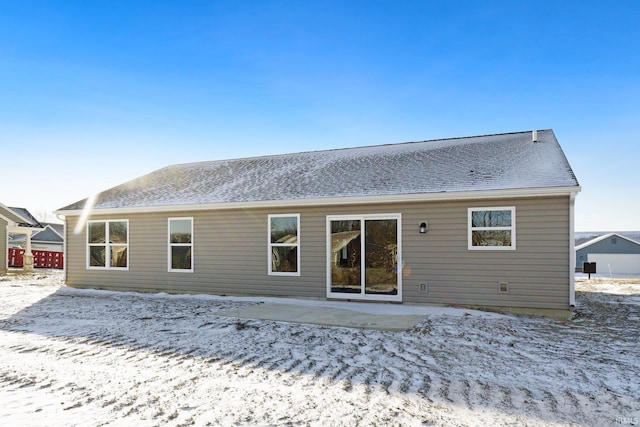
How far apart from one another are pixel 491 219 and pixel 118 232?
998cm

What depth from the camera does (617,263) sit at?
3650 centimetres

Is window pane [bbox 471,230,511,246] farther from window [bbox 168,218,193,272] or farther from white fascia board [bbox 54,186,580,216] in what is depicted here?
window [bbox 168,218,193,272]

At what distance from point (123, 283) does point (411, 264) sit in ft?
26.6

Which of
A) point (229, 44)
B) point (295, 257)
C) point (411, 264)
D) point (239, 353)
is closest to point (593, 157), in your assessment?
point (411, 264)

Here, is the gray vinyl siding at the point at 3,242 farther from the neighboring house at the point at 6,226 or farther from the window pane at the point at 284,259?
the window pane at the point at 284,259

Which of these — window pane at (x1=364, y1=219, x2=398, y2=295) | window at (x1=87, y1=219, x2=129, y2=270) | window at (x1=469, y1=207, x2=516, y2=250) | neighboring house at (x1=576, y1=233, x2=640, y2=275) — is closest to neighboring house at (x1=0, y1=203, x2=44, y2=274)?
window at (x1=87, y1=219, x2=129, y2=270)

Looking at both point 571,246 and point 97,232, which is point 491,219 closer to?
point 571,246

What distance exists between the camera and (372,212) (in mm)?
9703

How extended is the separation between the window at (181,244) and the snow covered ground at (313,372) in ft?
11.4

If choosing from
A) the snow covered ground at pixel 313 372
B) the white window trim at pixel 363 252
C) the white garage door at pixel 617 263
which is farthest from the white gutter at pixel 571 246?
the white garage door at pixel 617 263

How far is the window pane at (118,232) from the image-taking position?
40.5ft

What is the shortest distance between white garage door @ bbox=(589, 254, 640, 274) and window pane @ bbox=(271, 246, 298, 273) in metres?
35.6

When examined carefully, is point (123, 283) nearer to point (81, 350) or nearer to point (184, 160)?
point (184, 160)

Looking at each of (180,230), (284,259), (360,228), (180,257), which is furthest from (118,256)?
(360,228)
